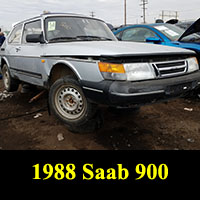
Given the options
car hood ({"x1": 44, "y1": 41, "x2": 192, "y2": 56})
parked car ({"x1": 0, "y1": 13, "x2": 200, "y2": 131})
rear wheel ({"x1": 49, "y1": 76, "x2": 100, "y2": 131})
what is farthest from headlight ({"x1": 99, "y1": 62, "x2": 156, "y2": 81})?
rear wheel ({"x1": 49, "y1": 76, "x2": 100, "y2": 131})

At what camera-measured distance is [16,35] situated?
13.7 feet

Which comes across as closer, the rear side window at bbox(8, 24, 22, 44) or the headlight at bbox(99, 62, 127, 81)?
the headlight at bbox(99, 62, 127, 81)

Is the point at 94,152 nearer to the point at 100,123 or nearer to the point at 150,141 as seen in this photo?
the point at 100,123

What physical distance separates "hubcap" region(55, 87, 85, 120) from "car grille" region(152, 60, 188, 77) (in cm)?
98

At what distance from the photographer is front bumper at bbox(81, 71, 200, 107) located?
1974mm

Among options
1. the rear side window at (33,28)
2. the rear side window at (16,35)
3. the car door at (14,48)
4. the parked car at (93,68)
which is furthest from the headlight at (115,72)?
the rear side window at (16,35)

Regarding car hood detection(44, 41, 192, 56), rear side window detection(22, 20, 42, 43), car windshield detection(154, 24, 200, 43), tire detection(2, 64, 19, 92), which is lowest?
tire detection(2, 64, 19, 92)

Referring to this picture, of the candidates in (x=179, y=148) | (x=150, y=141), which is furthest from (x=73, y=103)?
(x=179, y=148)

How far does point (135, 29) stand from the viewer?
16.5 feet

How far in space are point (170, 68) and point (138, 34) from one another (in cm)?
294

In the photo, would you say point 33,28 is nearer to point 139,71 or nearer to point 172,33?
point 139,71

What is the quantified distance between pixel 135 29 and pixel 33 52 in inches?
114

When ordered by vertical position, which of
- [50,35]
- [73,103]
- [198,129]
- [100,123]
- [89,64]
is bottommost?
[198,129]

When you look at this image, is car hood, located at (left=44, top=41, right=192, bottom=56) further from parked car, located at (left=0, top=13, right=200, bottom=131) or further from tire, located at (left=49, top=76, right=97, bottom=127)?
tire, located at (left=49, top=76, right=97, bottom=127)
